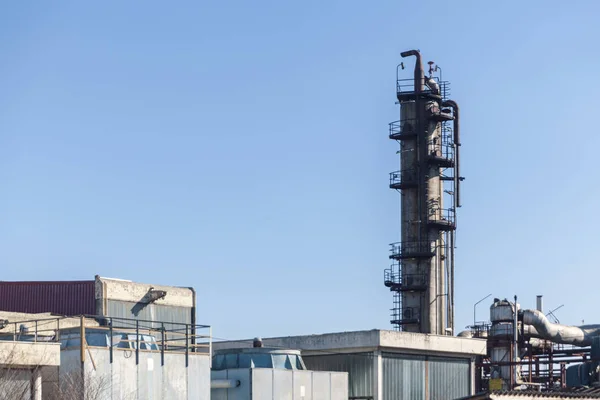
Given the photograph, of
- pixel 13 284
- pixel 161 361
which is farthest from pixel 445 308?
pixel 161 361

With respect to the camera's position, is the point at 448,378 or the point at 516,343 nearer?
the point at 448,378

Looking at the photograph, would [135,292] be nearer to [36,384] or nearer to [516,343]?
[516,343]

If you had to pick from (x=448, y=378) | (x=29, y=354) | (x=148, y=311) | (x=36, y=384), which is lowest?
(x=36, y=384)

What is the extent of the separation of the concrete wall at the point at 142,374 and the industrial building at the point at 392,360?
871cm

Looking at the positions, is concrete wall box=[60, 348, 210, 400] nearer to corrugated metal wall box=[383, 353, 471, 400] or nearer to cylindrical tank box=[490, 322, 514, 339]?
corrugated metal wall box=[383, 353, 471, 400]

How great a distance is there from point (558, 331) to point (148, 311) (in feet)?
75.9

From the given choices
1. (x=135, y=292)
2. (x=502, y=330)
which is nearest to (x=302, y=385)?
(x=135, y=292)

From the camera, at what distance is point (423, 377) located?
4800 cm

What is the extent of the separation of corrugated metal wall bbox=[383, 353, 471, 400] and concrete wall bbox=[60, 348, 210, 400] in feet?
33.0

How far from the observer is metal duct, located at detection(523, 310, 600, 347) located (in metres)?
62.8

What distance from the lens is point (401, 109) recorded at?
6462 cm

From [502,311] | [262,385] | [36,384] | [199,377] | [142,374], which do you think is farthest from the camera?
[502,311]

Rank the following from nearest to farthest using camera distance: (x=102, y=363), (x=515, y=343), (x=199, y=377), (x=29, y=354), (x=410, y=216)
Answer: (x=29, y=354), (x=102, y=363), (x=199, y=377), (x=515, y=343), (x=410, y=216)

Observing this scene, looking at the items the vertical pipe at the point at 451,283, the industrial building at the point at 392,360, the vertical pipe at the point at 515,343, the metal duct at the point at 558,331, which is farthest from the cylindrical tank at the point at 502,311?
the industrial building at the point at 392,360
